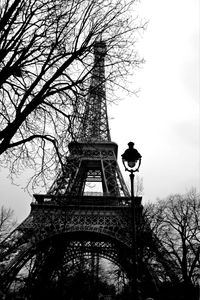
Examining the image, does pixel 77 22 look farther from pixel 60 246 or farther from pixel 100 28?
pixel 60 246

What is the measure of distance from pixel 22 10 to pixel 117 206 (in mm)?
25054

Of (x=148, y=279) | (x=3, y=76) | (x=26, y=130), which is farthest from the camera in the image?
(x=148, y=279)

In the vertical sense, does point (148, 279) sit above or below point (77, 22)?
below

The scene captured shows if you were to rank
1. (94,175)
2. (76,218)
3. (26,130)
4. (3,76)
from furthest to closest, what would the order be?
(94,175)
(76,218)
(26,130)
(3,76)

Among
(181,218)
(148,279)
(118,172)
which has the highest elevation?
(118,172)

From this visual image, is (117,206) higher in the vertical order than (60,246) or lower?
higher

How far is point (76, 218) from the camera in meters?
31.0

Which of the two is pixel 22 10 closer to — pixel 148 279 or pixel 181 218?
pixel 148 279

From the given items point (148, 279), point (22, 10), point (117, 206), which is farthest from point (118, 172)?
point (22, 10)

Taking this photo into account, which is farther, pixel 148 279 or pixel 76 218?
pixel 76 218

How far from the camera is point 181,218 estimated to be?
1102 inches

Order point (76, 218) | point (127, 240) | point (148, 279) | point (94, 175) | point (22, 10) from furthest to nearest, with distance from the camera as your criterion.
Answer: point (94, 175) < point (76, 218) < point (127, 240) < point (148, 279) < point (22, 10)

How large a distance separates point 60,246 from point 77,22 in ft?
75.8

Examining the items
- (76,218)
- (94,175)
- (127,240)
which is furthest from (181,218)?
(94,175)
